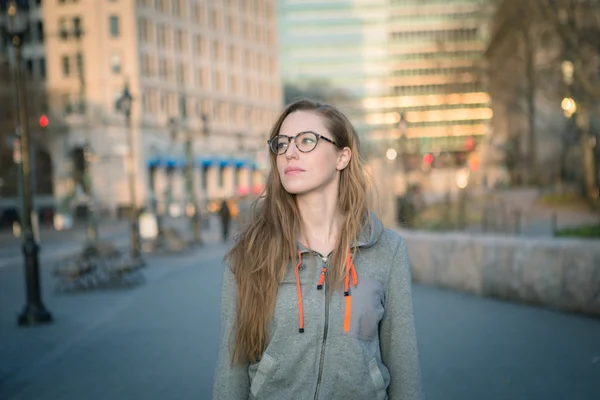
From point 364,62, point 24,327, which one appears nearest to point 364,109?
point 364,62

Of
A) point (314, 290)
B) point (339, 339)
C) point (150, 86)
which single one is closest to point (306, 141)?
point (314, 290)

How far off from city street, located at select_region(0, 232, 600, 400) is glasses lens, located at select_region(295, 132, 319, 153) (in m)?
3.65

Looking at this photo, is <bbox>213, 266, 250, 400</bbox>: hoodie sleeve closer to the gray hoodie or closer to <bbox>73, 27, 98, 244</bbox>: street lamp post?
the gray hoodie

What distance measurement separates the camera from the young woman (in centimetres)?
276

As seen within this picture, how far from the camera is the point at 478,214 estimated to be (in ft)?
83.8

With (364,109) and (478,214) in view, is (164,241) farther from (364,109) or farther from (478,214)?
(364,109)

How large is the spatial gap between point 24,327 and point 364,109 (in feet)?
332

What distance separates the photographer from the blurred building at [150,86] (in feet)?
151

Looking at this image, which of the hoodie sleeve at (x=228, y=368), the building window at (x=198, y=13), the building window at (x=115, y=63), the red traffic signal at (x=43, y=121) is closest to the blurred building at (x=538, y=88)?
the red traffic signal at (x=43, y=121)

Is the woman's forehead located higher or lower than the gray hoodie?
higher

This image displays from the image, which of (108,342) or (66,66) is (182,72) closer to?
(66,66)

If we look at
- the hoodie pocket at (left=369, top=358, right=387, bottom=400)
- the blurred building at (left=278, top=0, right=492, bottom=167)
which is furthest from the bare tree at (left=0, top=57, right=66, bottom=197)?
the blurred building at (left=278, top=0, right=492, bottom=167)

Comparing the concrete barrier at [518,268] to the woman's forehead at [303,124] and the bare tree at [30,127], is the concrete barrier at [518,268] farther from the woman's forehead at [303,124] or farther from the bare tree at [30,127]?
A: the bare tree at [30,127]

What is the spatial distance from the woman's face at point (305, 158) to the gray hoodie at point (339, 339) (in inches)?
11.5
